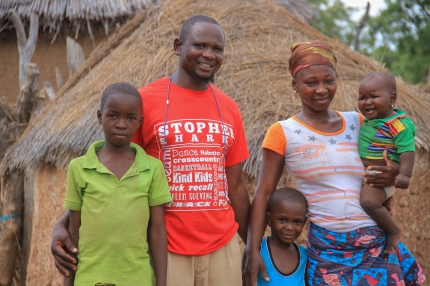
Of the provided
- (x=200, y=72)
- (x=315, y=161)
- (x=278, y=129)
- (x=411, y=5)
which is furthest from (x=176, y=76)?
(x=411, y=5)

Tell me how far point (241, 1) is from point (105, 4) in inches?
104

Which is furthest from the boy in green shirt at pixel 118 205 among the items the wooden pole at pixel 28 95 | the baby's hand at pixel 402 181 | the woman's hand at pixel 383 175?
the wooden pole at pixel 28 95

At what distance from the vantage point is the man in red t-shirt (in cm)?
248

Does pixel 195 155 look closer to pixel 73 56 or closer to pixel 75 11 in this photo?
pixel 73 56

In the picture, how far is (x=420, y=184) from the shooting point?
529cm

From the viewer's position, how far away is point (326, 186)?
2.59 metres

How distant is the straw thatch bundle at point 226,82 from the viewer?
5.16 m

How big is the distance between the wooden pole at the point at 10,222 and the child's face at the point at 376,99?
4.67 meters

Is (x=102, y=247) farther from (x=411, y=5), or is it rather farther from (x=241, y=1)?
(x=411, y=5)

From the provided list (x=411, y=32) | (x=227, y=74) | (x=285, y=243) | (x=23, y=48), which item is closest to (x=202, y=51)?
(x=285, y=243)

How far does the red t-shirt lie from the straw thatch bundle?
2005mm

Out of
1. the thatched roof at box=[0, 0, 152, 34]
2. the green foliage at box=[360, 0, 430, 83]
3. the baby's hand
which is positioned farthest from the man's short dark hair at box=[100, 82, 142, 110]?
the green foliage at box=[360, 0, 430, 83]

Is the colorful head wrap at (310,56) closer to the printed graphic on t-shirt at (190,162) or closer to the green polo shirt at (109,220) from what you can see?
the printed graphic on t-shirt at (190,162)

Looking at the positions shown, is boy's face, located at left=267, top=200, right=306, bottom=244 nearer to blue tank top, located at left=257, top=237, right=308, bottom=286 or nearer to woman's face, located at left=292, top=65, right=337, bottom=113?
blue tank top, located at left=257, top=237, right=308, bottom=286
